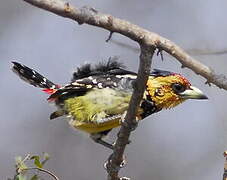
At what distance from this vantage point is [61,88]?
4383mm

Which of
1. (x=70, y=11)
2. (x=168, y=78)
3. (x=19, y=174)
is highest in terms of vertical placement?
(x=168, y=78)

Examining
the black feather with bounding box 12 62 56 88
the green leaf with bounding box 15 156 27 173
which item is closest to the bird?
the black feather with bounding box 12 62 56 88

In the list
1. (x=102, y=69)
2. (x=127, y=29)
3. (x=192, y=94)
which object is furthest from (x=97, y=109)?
(x=127, y=29)

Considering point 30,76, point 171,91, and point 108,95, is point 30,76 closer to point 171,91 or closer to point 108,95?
point 108,95

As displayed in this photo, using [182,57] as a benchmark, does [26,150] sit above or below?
above

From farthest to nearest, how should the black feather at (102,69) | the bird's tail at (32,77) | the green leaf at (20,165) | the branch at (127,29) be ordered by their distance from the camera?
the bird's tail at (32,77), the black feather at (102,69), the green leaf at (20,165), the branch at (127,29)

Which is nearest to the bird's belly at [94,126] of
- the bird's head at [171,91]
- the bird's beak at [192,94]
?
the bird's head at [171,91]

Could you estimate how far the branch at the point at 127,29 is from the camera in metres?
2.72

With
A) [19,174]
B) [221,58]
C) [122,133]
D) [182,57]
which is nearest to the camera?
[182,57]

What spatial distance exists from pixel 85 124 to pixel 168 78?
1.80ft

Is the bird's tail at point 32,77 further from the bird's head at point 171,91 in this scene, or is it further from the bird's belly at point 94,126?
the bird's head at point 171,91

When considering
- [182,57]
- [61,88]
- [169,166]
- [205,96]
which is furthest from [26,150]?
[182,57]

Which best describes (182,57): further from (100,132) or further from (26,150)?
(26,150)

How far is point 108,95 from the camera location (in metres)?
4.18
